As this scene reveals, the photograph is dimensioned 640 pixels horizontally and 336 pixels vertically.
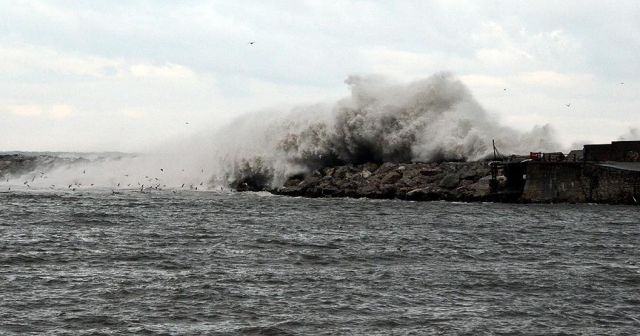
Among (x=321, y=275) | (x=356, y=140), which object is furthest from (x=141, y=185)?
(x=321, y=275)

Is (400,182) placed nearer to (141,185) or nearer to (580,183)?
(580,183)

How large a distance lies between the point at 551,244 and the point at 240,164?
145 feet

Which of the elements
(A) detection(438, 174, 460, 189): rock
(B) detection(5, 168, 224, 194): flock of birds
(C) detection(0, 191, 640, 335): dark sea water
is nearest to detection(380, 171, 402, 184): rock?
(A) detection(438, 174, 460, 189): rock

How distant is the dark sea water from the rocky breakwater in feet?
38.2

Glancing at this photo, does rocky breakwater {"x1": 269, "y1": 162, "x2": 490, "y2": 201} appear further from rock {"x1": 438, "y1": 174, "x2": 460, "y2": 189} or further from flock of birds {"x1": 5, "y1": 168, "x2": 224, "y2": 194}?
flock of birds {"x1": 5, "y1": 168, "x2": 224, "y2": 194}

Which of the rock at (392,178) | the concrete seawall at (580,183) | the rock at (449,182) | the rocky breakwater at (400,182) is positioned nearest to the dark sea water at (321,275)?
the concrete seawall at (580,183)

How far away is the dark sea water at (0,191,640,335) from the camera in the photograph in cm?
1543

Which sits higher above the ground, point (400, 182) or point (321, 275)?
point (400, 182)

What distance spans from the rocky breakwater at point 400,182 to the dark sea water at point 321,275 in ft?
38.2

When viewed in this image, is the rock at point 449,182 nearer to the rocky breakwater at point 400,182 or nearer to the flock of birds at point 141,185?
the rocky breakwater at point 400,182

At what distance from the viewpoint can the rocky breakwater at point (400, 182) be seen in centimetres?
4962

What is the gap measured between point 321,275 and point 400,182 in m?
32.8

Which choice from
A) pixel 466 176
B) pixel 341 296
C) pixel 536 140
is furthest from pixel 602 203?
pixel 341 296

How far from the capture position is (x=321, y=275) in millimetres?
20625
